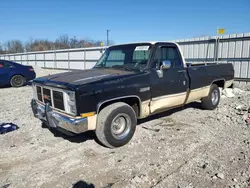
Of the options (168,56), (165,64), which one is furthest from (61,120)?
(168,56)

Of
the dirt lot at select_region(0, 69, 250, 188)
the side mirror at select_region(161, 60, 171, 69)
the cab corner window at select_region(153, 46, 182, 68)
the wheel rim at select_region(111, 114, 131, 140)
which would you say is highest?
the cab corner window at select_region(153, 46, 182, 68)

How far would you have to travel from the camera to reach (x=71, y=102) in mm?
3494

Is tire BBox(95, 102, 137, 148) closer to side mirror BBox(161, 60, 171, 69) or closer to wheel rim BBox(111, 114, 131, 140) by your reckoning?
wheel rim BBox(111, 114, 131, 140)

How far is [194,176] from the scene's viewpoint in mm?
3123

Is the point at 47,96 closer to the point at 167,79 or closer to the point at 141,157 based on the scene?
the point at 141,157

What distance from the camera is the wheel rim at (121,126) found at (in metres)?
4.10

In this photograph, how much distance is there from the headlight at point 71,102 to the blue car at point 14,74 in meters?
9.36

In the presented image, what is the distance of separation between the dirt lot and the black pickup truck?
1.66 ft

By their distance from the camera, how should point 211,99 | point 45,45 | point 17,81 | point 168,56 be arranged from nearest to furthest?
1. point 168,56
2. point 211,99
3. point 17,81
4. point 45,45

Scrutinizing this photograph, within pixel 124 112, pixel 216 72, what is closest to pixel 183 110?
pixel 216 72

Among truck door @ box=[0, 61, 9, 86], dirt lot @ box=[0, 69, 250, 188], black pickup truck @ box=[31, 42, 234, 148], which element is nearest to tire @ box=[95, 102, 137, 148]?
black pickup truck @ box=[31, 42, 234, 148]

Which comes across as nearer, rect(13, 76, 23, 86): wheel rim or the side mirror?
the side mirror

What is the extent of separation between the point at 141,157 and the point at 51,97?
201 cm

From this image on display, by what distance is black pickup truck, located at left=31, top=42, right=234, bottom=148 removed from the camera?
3557 mm
